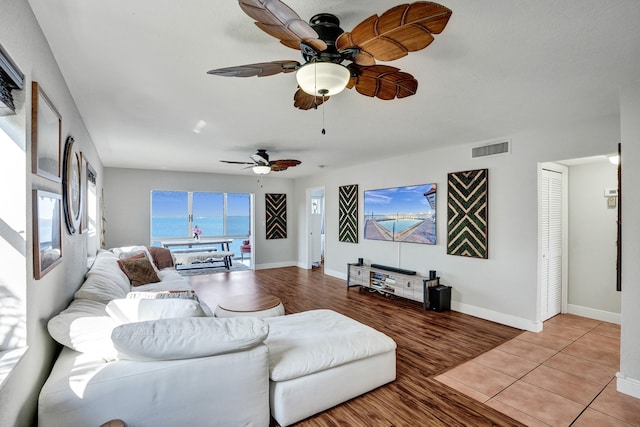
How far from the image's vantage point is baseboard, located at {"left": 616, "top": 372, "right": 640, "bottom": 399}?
237 cm

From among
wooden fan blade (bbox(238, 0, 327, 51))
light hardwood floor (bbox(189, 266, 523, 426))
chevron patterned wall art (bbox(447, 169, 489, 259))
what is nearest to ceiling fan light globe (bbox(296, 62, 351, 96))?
wooden fan blade (bbox(238, 0, 327, 51))

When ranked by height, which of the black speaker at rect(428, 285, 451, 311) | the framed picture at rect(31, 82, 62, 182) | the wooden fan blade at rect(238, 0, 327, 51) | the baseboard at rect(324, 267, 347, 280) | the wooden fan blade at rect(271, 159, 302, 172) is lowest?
the baseboard at rect(324, 267, 347, 280)

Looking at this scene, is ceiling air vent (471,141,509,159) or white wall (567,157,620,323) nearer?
ceiling air vent (471,141,509,159)

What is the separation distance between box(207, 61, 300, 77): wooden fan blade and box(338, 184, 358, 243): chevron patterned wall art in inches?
187

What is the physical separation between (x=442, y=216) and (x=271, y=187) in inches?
193

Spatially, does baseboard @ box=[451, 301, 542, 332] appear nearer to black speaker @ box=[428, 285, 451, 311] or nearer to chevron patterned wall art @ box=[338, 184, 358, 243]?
black speaker @ box=[428, 285, 451, 311]

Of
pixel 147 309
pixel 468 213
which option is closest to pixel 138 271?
pixel 147 309

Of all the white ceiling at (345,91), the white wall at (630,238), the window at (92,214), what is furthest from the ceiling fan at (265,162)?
the white wall at (630,238)

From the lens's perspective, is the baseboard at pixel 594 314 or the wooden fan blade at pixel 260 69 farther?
the baseboard at pixel 594 314

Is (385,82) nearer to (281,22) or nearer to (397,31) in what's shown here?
(397,31)

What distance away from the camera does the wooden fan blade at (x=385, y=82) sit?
5.70ft

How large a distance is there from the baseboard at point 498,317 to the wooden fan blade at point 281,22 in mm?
4032

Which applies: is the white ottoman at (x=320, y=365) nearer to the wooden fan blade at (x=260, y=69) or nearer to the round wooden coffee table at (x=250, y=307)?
the round wooden coffee table at (x=250, y=307)

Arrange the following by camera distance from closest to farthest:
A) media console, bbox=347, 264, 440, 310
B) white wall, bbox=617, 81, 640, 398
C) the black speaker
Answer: white wall, bbox=617, 81, 640, 398
the black speaker
media console, bbox=347, 264, 440, 310
